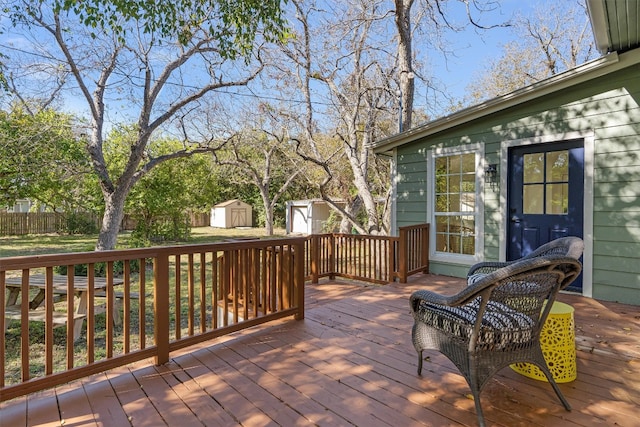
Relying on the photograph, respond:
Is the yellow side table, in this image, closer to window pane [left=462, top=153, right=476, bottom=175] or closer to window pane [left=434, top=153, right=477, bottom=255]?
window pane [left=434, top=153, right=477, bottom=255]

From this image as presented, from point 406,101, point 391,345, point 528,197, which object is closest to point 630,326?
point 528,197

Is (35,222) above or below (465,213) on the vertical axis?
below

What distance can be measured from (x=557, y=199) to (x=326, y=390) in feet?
13.1

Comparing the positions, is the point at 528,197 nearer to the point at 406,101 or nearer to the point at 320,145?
the point at 406,101

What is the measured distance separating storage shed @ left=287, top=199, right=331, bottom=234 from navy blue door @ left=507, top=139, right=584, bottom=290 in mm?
13496

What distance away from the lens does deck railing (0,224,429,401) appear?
206 cm

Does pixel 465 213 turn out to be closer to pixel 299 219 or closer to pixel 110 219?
pixel 110 219

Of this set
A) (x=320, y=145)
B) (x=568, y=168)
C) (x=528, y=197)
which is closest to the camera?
(x=568, y=168)

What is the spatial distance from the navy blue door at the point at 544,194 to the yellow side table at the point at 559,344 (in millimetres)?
2613

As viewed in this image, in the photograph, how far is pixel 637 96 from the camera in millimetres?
3920

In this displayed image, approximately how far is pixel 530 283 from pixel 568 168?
3.36 m

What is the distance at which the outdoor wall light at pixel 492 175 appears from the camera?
5.02 metres

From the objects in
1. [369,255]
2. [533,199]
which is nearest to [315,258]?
[369,255]

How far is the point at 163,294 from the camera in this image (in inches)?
Answer: 99.0
